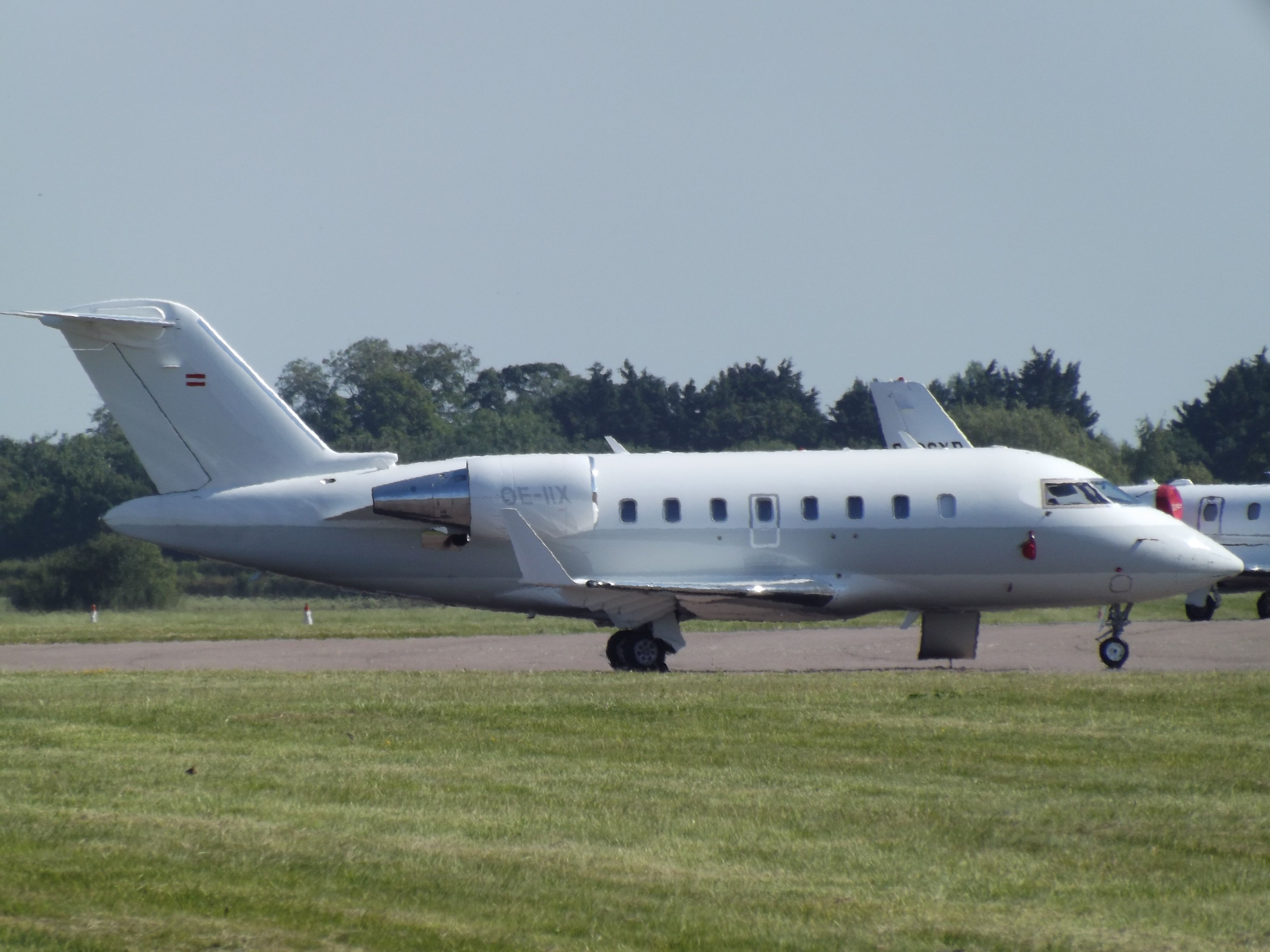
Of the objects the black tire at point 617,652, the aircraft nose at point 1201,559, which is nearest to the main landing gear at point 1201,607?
the aircraft nose at point 1201,559

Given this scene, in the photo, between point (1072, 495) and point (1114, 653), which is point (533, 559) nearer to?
point (1072, 495)

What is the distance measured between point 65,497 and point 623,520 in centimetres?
5035

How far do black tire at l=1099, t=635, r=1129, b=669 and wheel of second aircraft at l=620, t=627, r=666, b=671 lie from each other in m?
6.27

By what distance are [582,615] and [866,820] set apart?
1358cm

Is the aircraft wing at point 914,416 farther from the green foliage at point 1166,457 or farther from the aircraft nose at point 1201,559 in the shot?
the green foliage at point 1166,457

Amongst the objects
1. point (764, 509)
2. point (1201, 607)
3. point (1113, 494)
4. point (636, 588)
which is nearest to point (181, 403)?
point (636, 588)

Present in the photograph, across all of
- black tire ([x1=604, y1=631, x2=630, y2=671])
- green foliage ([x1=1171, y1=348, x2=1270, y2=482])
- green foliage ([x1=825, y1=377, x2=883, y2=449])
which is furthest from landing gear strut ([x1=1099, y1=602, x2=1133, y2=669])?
green foliage ([x1=1171, y1=348, x2=1270, y2=482])

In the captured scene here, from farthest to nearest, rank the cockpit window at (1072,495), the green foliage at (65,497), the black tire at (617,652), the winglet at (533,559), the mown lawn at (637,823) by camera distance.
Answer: the green foliage at (65,497), the cockpit window at (1072,495), the black tire at (617,652), the winglet at (533,559), the mown lawn at (637,823)

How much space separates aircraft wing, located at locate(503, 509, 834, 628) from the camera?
69.5 feet

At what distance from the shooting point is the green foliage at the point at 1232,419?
307 ft

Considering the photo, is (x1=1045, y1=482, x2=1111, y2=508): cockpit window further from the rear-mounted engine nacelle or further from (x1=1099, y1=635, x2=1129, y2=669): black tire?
the rear-mounted engine nacelle

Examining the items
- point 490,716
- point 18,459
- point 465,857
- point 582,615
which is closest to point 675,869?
point 465,857

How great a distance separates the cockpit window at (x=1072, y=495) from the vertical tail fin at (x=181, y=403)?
31.8ft

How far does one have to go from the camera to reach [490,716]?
47.0 feet
